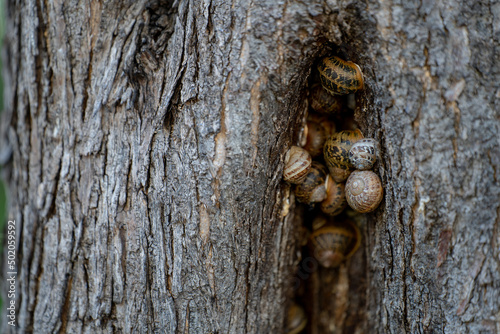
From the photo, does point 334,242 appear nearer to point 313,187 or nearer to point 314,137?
point 313,187

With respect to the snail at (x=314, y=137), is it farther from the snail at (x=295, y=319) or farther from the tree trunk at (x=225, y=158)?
the snail at (x=295, y=319)

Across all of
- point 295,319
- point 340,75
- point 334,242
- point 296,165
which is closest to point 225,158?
point 296,165

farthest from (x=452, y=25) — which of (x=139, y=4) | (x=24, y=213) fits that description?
(x=24, y=213)

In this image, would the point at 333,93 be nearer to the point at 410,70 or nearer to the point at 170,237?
the point at 410,70

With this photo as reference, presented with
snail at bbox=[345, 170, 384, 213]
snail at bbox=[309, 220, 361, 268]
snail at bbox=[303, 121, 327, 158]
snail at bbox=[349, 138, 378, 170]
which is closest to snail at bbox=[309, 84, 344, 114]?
snail at bbox=[303, 121, 327, 158]

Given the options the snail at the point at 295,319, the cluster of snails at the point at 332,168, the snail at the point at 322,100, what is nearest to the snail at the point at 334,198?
the cluster of snails at the point at 332,168

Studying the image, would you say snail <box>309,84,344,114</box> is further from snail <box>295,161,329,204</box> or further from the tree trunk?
snail <box>295,161,329,204</box>
